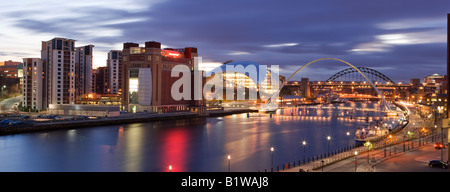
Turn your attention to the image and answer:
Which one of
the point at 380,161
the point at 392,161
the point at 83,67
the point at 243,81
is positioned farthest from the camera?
the point at 243,81

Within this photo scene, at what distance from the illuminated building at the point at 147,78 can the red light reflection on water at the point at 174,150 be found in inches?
783

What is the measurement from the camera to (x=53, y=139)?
3112 cm

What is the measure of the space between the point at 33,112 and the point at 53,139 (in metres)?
24.9

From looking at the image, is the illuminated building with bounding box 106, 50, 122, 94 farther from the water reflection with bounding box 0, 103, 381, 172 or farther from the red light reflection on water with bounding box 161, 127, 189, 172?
the red light reflection on water with bounding box 161, 127, 189, 172

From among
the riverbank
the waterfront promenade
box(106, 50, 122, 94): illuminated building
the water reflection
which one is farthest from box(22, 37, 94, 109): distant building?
the waterfront promenade

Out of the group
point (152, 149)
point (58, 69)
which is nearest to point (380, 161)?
point (152, 149)

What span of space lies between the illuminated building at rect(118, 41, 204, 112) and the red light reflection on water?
19.9 m

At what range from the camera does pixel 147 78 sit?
184 ft

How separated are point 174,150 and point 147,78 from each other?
3111cm

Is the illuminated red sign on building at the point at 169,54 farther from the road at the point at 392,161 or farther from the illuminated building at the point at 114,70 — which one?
the road at the point at 392,161

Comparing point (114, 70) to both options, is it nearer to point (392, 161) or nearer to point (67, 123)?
point (67, 123)

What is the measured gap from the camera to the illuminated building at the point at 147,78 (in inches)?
2211
